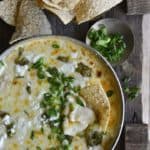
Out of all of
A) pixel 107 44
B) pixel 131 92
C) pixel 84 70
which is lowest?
pixel 131 92

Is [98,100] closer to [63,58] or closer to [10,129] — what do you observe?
[63,58]

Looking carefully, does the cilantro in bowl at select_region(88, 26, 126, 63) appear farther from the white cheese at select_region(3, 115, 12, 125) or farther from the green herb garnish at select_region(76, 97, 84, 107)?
the white cheese at select_region(3, 115, 12, 125)

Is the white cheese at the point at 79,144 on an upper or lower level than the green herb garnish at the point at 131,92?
lower

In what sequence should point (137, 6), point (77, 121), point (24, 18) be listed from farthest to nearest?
point (137, 6) → point (24, 18) → point (77, 121)

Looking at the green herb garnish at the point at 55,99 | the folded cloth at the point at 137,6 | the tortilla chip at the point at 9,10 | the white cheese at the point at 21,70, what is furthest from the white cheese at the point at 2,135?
the folded cloth at the point at 137,6

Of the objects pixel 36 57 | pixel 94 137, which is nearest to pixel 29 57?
pixel 36 57

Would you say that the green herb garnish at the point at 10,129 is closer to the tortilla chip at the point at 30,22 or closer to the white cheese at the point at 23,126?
the white cheese at the point at 23,126

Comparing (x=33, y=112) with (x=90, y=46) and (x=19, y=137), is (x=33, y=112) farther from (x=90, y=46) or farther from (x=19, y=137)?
(x=90, y=46)
